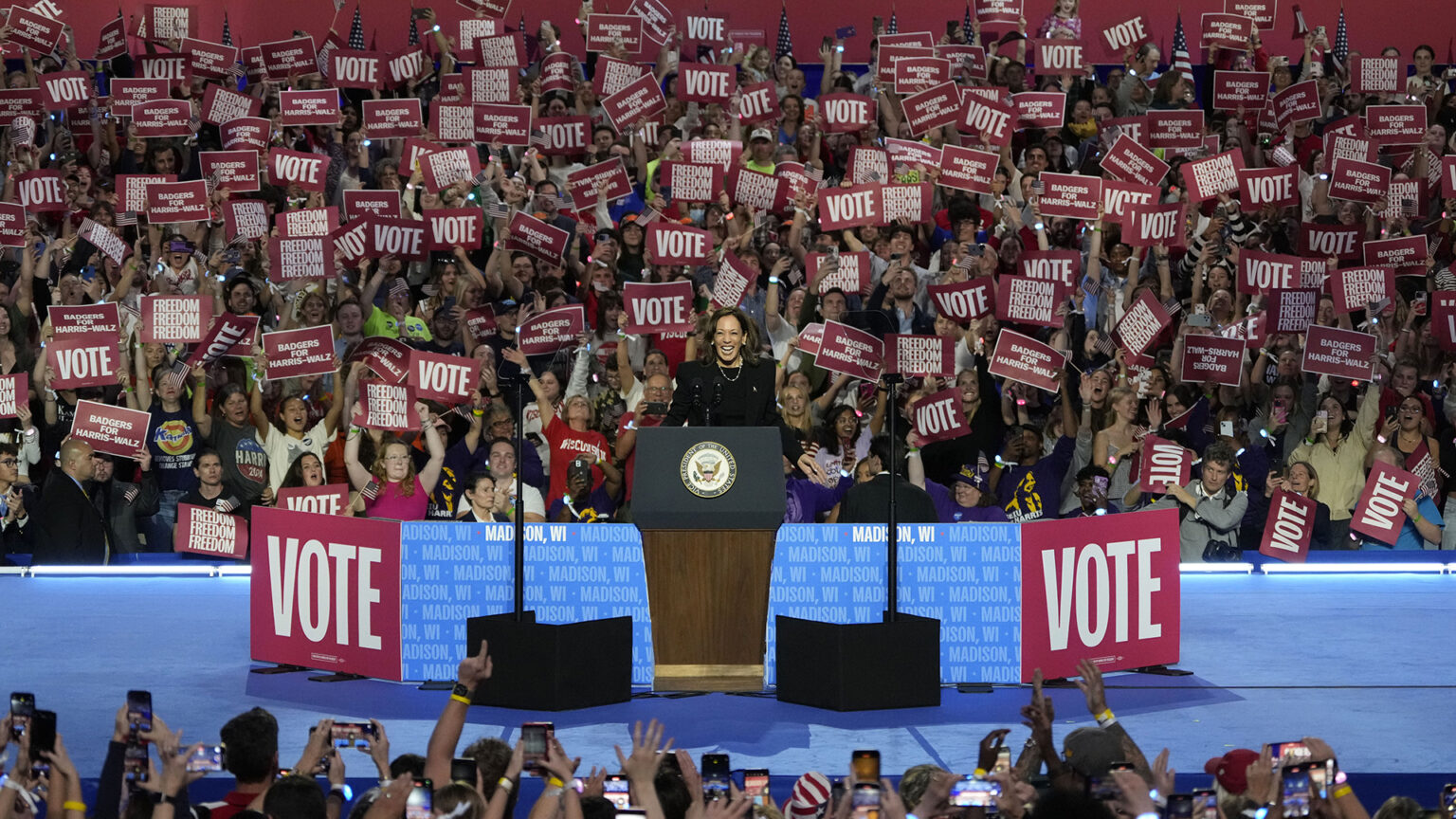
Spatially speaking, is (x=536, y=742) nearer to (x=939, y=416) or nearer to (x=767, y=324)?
(x=939, y=416)

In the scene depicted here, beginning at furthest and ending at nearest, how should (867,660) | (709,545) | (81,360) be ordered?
1. (81,360)
2. (709,545)
3. (867,660)

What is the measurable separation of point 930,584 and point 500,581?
5.56ft

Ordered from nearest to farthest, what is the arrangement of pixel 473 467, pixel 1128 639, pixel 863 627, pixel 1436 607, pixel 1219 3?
pixel 863 627
pixel 1128 639
pixel 1436 607
pixel 473 467
pixel 1219 3

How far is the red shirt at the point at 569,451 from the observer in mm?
9633

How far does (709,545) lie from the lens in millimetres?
6801

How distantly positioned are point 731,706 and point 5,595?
166 inches

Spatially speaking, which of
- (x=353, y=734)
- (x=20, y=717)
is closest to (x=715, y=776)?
(x=353, y=734)

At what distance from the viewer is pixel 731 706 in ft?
22.3

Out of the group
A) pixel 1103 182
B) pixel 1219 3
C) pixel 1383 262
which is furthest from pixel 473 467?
pixel 1219 3

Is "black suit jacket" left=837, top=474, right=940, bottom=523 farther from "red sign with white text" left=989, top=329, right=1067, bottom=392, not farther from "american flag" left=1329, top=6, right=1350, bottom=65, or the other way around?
"american flag" left=1329, top=6, right=1350, bottom=65

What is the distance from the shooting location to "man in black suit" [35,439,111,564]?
962cm

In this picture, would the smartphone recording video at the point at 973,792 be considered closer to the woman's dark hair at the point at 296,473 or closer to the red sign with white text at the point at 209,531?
the woman's dark hair at the point at 296,473

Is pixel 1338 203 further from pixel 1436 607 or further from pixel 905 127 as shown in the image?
pixel 1436 607

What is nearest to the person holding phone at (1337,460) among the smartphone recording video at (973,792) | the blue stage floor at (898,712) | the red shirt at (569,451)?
the blue stage floor at (898,712)
